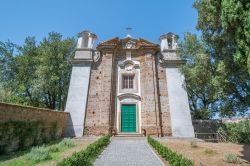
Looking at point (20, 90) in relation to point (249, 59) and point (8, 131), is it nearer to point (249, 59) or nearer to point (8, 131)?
point (8, 131)

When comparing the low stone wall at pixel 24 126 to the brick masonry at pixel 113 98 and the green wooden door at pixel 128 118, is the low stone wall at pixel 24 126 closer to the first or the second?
the brick masonry at pixel 113 98

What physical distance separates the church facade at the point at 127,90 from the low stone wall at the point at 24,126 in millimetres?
3284

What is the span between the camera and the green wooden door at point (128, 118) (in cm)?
1551

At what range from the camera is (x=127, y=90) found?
1645cm

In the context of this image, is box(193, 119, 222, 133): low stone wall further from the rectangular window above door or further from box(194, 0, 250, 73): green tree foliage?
box(194, 0, 250, 73): green tree foliage

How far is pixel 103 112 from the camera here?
15.2m

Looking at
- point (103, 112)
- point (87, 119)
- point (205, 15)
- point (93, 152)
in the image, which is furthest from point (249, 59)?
point (87, 119)

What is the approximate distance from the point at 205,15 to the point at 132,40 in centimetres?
922

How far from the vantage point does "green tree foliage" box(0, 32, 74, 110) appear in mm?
20797

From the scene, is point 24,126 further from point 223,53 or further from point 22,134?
point 223,53

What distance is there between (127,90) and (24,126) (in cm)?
938

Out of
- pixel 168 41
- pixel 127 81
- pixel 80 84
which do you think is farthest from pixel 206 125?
pixel 80 84

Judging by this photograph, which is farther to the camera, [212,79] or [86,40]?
[86,40]

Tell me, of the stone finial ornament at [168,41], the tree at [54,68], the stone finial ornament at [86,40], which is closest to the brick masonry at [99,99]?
the stone finial ornament at [86,40]
